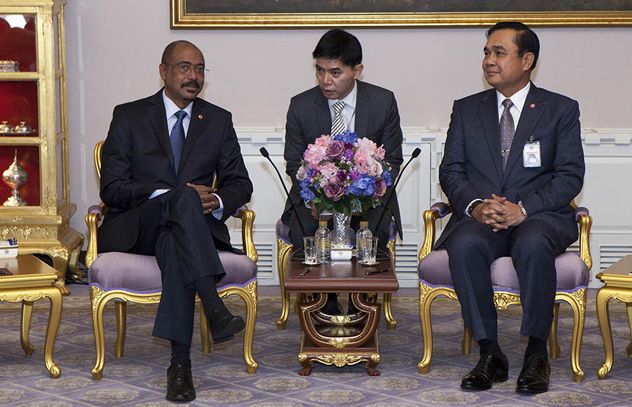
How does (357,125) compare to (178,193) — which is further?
(357,125)

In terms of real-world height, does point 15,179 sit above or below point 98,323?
above

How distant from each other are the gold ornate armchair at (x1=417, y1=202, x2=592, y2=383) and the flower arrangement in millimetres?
371

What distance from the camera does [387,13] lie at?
7.18 meters

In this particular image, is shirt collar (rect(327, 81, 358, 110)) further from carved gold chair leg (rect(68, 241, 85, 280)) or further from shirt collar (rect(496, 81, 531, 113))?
carved gold chair leg (rect(68, 241, 85, 280))

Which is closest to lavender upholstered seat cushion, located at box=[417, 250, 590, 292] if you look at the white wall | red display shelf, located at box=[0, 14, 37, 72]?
the white wall

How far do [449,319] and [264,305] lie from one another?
3.63 ft

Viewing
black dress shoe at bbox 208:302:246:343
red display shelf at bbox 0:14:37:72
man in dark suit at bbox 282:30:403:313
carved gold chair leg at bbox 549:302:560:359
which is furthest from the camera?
red display shelf at bbox 0:14:37:72

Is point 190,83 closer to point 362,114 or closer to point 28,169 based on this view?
point 362,114

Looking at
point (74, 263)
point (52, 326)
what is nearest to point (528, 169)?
point (52, 326)

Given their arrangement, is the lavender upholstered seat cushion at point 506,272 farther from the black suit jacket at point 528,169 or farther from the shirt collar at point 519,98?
the shirt collar at point 519,98

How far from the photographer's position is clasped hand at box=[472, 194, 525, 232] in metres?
5.24

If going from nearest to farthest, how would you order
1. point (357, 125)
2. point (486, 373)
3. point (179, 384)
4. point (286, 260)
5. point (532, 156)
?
point (179, 384)
point (486, 373)
point (532, 156)
point (357, 125)
point (286, 260)

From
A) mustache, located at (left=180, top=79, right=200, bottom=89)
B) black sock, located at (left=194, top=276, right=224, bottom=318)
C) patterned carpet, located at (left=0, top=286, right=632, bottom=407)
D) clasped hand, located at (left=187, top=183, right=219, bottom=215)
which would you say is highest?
mustache, located at (left=180, top=79, right=200, bottom=89)

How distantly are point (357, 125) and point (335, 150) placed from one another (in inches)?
32.2
